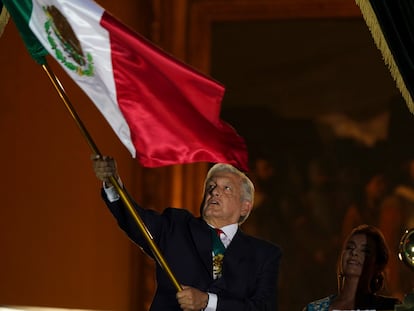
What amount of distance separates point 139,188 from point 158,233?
509 cm

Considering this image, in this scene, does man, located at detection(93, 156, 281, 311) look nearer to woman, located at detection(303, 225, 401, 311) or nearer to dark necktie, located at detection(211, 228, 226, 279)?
dark necktie, located at detection(211, 228, 226, 279)

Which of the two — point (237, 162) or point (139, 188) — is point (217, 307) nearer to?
point (237, 162)

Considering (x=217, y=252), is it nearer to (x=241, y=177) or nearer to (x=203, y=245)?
(x=203, y=245)

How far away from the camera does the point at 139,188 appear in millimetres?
9844

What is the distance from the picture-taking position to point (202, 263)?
4.74 metres

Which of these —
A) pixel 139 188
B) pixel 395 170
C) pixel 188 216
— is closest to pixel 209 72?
pixel 139 188

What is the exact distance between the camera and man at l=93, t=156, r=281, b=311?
468 centimetres

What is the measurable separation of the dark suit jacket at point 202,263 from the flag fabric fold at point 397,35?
3.12 ft

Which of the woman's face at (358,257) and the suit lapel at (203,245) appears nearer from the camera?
the suit lapel at (203,245)

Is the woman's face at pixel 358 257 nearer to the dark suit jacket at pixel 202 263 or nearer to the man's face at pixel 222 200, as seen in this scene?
the dark suit jacket at pixel 202 263

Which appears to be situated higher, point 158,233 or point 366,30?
point 366,30

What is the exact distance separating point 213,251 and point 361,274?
0.67 m

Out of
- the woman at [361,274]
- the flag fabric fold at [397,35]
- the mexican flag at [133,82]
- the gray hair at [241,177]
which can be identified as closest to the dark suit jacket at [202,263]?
the gray hair at [241,177]

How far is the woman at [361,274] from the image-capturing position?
484 centimetres
